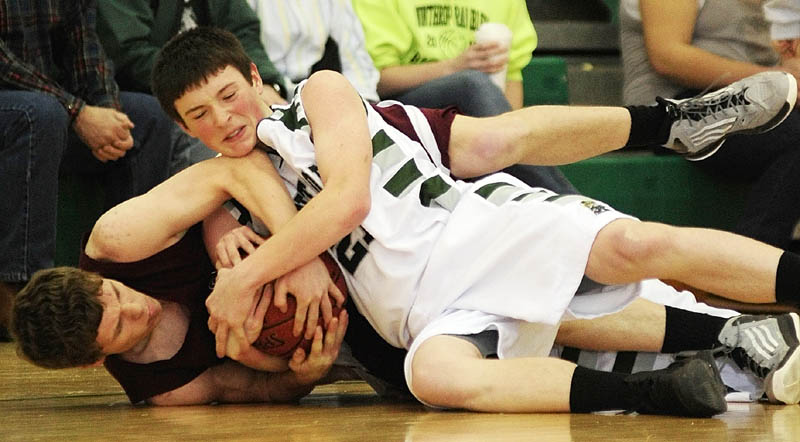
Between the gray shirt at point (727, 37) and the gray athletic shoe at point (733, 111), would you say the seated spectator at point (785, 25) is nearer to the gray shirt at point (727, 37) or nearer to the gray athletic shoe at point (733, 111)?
the gray shirt at point (727, 37)

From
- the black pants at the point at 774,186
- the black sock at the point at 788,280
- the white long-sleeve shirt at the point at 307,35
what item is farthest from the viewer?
the white long-sleeve shirt at the point at 307,35

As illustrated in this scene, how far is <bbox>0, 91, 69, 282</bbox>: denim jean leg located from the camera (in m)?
3.33

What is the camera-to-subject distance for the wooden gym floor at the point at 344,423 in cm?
177

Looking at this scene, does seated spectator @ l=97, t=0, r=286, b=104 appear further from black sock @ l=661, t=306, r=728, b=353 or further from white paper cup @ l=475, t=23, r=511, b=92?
black sock @ l=661, t=306, r=728, b=353

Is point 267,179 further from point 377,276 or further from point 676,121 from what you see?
point 676,121

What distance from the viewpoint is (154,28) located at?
3723 millimetres

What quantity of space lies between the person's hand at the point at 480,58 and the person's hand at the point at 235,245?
5.20ft

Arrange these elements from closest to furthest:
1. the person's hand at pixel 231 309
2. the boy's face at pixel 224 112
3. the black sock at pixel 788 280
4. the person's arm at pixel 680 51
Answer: the black sock at pixel 788 280
the person's hand at pixel 231 309
the boy's face at pixel 224 112
the person's arm at pixel 680 51

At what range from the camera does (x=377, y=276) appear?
2318 millimetres

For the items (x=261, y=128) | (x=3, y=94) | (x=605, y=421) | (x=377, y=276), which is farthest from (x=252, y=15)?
(x=605, y=421)

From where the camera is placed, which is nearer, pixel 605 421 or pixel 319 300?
pixel 605 421

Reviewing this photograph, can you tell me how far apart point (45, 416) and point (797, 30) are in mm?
2541

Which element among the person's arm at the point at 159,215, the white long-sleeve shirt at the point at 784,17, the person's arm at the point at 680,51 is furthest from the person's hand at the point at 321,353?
the person's arm at the point at 680,51

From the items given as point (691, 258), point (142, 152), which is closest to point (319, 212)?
point (691, 258)
